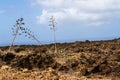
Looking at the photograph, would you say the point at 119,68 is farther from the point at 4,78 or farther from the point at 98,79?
the point at 4,78

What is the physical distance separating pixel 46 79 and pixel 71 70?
3.60 meters

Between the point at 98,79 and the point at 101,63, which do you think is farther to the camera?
the point at 101,63

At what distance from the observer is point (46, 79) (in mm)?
10562

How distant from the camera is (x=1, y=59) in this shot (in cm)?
1617

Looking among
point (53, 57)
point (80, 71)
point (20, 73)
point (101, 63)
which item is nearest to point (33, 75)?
point (20, 73)


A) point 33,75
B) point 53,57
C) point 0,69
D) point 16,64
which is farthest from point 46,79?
point 53,57

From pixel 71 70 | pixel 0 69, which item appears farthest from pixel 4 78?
pixel 71 70

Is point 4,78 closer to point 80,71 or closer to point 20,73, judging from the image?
point 20,73

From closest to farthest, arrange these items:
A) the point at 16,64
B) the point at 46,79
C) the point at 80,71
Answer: the point at 46,79 < the point at 80,71 < the point at 16,64

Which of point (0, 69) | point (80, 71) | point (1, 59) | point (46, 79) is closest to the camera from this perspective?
point (46, 79)

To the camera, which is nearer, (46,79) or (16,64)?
(46,79)

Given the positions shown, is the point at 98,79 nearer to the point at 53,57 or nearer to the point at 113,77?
the point at 113,77

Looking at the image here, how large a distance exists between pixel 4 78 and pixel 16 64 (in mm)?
4284

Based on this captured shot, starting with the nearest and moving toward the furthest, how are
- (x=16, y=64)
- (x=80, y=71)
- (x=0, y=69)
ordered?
(x=0, y=69)
(x=80, y=71)
(x=16, y=64)
